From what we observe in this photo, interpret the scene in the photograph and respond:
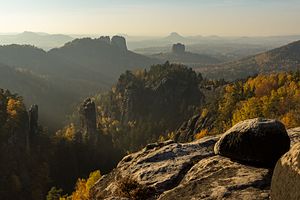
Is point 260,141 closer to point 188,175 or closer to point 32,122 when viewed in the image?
point 188,175

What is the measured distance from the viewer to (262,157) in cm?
1733

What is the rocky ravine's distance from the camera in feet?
53.5

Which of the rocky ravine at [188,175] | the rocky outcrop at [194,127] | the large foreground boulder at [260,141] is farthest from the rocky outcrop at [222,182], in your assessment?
the rocky outcrop at [194,127]

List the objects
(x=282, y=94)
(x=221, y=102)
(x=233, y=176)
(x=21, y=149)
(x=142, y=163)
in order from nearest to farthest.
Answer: (x=233, y=176), (x=142, y=163), (x=21, y=149), (x=282, y=94), (x=221, y=102)

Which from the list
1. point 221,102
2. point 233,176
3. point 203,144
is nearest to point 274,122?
point 233,176

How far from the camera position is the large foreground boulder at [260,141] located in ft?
56.0

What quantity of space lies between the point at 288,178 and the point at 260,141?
4.30 m

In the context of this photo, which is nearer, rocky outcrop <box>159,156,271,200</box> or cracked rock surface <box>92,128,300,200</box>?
rocky outcrop <box>159,156,271,200</box>

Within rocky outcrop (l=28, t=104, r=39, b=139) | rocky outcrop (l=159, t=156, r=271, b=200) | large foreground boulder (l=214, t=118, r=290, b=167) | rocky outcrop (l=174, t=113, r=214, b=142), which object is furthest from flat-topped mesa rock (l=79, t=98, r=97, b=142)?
large foreground boulder (l=214, t=118, r=290, b=167)

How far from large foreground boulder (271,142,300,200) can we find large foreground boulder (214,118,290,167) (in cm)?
329

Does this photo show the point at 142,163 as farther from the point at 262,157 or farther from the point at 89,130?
the point at 89,130

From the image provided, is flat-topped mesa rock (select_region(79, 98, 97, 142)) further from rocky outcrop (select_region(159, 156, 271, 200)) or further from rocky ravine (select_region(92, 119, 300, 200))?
rocky outcrop (select_region(159, 156, 271, 200))

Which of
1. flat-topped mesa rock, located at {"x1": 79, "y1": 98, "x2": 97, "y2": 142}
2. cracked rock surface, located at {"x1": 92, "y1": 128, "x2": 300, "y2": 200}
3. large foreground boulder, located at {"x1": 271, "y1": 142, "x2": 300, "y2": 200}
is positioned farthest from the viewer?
flat-topped mesa rock, located at {"x1": 79, "y1": 98, "x2": 97, "y2": 142}

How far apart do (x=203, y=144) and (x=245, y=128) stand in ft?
17.6
